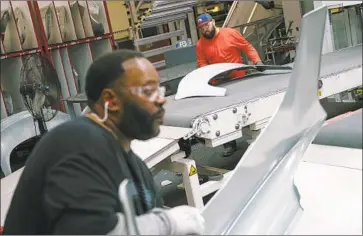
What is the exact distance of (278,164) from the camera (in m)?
0.90

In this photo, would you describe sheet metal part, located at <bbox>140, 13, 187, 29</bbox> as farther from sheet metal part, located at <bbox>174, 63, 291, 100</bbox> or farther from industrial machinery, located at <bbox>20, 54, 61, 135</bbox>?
industrial machinery, located at <bbox>20, 54, 61, 135</bbox>

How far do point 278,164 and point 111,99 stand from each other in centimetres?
40

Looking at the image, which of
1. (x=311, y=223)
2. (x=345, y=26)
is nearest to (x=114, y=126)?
(x=311, y=223)

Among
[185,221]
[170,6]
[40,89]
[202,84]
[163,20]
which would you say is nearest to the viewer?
[185,221]

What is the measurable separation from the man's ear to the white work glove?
0.20 metres

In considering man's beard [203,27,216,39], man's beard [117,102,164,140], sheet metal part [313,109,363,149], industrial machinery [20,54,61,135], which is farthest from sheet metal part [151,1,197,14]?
man's beard [117,102,164,140]

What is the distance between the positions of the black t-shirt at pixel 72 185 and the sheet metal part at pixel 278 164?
0.16 meters

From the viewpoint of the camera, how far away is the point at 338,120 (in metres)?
0.99

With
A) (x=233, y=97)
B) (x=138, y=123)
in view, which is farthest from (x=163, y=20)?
(x=138, y=123)

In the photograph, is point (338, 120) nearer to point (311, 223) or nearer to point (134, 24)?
point (311, 223)

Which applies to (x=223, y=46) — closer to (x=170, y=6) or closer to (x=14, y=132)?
(x=170, y=6)

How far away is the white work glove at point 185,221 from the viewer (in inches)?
28.5

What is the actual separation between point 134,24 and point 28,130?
12.4ft

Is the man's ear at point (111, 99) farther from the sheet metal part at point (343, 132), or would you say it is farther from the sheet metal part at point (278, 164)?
the sheet metal part at point (343, 132)
